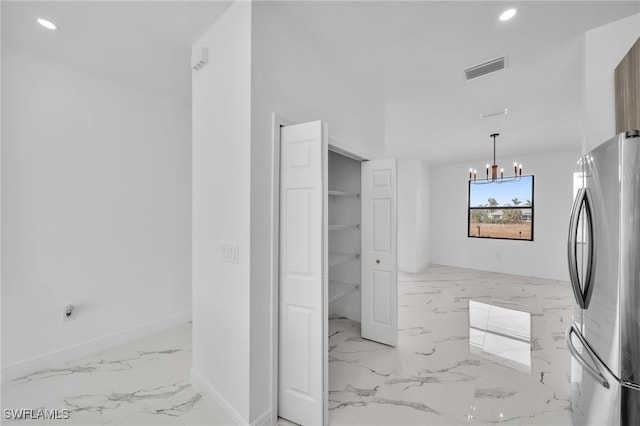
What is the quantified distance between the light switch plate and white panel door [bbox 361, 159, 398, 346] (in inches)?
66.1

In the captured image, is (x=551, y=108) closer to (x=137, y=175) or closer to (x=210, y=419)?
(x=210, y=419)

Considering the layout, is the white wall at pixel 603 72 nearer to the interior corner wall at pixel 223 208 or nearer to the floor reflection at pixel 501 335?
the floor reflection at pixel 501 335

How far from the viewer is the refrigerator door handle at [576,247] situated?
1406 millimetres

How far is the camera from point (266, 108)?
178 cm

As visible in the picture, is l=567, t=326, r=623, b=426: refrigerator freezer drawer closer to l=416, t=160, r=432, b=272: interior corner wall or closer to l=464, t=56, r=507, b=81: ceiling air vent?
l=464, t=56, r=507, b=81: ceiling air vent

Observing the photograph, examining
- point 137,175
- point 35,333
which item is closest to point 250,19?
point 137,175

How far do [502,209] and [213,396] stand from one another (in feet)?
23.1

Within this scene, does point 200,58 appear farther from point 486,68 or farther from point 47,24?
point 486,68

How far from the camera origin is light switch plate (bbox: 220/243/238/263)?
5.74ft

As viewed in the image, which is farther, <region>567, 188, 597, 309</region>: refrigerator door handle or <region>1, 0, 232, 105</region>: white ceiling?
<region>1, 0, 232, 105</region>: white ceiling

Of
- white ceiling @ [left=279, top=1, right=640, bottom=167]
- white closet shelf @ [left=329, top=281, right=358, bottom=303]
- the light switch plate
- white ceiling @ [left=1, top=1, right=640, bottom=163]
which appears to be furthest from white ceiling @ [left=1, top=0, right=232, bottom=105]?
white closet shelf @ [left=329, top=281, right=358, bottom=303]

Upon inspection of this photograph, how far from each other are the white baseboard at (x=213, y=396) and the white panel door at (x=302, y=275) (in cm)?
28

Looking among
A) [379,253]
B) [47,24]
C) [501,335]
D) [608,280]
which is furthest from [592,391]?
[47,24]

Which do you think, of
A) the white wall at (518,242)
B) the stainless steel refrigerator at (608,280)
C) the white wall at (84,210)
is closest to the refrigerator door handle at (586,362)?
the stainless steel refrigerator at (608,280)
